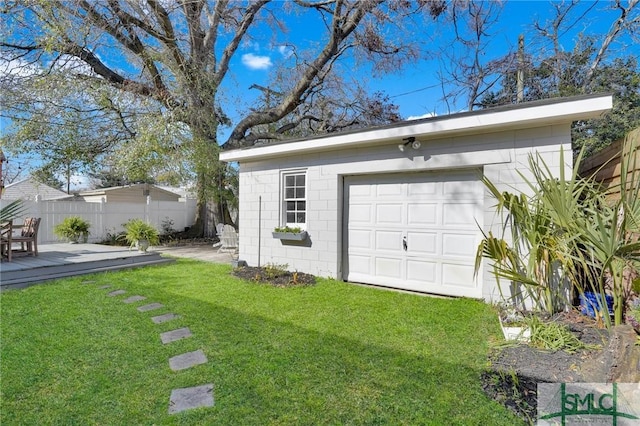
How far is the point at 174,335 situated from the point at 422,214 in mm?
4285

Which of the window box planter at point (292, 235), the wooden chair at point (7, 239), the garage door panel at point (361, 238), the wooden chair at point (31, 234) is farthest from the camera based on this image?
the wooden chair at point (31, 234)

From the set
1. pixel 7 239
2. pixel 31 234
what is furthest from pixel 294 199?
pixel 31 234

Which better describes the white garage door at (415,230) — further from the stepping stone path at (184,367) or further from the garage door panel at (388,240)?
the stepping stone path at (184,367)

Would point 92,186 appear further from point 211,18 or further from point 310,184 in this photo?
point 310,184

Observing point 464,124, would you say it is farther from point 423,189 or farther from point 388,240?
point 388,240

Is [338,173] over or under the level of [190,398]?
over

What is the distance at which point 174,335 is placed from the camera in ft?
12.3

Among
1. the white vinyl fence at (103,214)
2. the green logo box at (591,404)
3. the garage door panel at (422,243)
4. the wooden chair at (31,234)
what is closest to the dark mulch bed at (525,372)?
the green logo box at (591,404)

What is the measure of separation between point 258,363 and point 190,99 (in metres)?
10.6

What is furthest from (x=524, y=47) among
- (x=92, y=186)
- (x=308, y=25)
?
(x=92, y=186)

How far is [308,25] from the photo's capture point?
45.2 feet

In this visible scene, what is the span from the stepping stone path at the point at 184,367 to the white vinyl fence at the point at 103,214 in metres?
9.28

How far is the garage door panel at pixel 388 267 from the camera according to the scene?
19.8 ft

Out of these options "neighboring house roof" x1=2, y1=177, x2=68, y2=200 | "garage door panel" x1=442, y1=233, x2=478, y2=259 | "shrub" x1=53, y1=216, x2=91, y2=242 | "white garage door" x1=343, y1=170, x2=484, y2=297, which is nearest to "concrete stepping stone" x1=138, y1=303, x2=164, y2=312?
"white garage door" x1=343, y1=170, x2=484, y2=297
